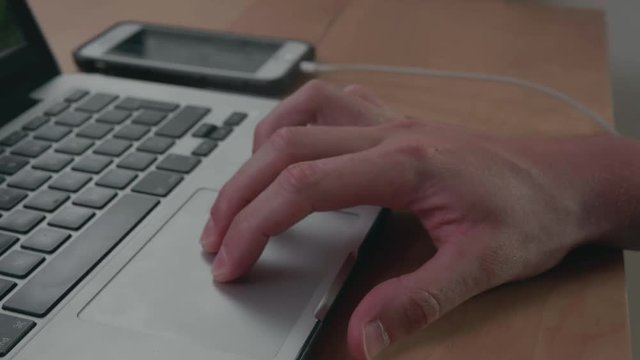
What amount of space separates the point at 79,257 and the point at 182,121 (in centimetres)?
18

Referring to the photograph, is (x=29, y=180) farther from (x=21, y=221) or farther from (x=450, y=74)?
(x=450, y=74)

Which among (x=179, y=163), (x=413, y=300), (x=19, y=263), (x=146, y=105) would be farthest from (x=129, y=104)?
(x=413, y=300)

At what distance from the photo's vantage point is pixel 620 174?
0.47 metres

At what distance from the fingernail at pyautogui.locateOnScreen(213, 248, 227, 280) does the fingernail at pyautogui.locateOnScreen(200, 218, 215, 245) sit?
1.1 inches

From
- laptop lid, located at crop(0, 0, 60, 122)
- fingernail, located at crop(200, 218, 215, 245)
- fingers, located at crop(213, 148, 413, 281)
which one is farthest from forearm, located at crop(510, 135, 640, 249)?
laptop lid, located at crop(0, 0, 60, 122)

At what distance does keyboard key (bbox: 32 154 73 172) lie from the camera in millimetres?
518

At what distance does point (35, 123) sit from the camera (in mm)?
582

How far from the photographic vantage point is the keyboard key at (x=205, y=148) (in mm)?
535

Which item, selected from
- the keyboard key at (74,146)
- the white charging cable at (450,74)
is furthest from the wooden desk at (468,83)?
the keyboard key at (74,146)

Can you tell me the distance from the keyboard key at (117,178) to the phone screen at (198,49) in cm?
20

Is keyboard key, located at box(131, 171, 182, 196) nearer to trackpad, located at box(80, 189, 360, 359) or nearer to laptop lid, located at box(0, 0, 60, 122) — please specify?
trackpad, located at box(80, 189, 360, 359)

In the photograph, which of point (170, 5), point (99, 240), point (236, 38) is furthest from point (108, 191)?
point (170, 5)

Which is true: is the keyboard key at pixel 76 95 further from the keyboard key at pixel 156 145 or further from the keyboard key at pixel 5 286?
the keyboard key at pixel 5 286

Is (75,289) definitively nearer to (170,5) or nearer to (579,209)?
(579,209)
